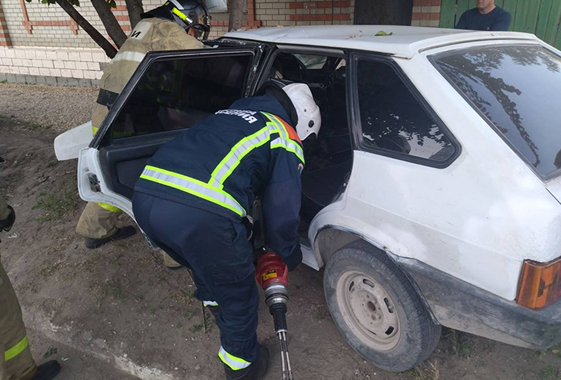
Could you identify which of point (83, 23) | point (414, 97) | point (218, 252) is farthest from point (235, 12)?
point (218, 252)

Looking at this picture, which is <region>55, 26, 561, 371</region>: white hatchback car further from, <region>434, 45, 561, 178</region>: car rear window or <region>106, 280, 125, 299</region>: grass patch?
<region>106, 280, 125, 299</region>: grass patch

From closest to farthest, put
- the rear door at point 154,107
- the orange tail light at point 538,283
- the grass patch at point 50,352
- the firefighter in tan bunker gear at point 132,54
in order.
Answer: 1. the orange tail light at point 538,283
2. the rear door at point 154,107
3. the grass patch at point 50,352
4. the firefighter in tan bunker gear at point 132,54

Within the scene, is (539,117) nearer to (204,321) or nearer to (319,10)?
(204,321)

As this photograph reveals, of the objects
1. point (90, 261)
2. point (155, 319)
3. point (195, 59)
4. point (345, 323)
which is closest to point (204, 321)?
point (155, 319)

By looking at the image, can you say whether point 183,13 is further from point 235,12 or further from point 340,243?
point 340,243

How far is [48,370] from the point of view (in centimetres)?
246

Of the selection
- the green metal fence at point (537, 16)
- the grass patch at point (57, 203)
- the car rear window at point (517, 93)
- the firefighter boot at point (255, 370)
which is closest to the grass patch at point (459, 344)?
the firefighter boot at point (255, 370)

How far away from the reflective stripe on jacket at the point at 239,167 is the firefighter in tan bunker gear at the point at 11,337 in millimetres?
974

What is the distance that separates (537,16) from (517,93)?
4.64m

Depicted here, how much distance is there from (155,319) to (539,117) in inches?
95.5

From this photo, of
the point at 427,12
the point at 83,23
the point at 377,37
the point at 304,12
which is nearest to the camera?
the point at 377,37

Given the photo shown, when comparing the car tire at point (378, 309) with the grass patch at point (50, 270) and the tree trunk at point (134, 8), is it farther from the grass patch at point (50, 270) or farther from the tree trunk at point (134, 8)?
the tree trunk at point (134, 8)

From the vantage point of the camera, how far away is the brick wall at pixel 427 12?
6.06 m

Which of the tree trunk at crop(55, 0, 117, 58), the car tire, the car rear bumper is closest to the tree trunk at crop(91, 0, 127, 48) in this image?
the tree trunk at crop(55, 0, 117, 58)
